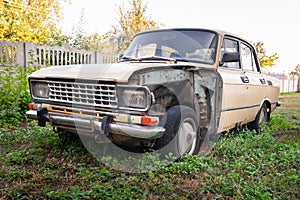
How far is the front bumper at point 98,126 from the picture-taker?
9.12 ft

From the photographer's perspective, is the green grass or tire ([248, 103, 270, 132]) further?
tire ([248, 103, 270, 132])

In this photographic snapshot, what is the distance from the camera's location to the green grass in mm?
2622

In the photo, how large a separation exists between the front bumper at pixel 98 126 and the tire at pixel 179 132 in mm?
232

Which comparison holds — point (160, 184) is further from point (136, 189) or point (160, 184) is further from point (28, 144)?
point (28, 144)

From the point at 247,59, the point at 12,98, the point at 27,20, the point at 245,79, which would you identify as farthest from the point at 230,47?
the point at 27,20

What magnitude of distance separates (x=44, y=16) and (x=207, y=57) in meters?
17.8

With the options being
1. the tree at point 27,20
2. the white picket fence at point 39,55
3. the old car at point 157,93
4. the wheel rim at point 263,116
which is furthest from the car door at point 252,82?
the tree at point 27,20

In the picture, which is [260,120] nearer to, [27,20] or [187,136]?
[187,136]

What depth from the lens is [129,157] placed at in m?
3.43

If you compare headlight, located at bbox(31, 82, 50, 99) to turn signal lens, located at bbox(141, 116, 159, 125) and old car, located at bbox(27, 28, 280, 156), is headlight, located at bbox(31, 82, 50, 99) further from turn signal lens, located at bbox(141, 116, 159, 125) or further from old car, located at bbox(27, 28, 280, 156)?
turn signal lens, located at bbox(141, 116, 159, 125)

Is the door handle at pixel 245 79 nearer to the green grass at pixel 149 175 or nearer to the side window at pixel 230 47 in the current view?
the side window at pixel 230 47

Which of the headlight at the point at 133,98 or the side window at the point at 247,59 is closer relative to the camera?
the headlight at the point at 133,98

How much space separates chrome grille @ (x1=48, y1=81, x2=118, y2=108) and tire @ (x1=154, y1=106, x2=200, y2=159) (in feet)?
2.30

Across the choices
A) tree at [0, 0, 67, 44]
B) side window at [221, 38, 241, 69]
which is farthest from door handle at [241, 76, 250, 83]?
tree at [0, 0, 67, 44]
